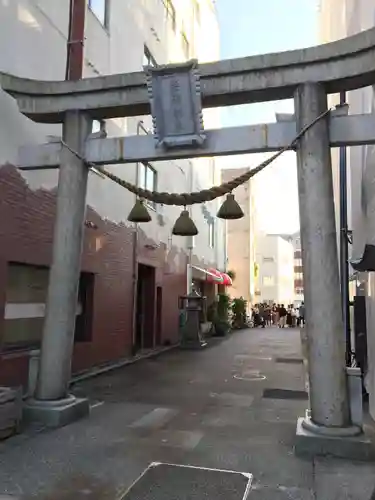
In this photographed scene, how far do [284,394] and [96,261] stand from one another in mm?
5161

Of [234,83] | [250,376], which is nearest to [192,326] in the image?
[250,376]

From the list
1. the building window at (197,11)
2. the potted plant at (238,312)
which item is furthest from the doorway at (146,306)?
the building window at (197,11)

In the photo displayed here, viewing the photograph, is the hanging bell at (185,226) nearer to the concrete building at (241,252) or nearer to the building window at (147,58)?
the building window at (147,58)

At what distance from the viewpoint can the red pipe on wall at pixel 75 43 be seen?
388 inches

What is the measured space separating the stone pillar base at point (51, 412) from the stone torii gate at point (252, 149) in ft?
0.05

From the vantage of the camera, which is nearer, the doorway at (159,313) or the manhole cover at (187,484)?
the manhole cover at (187,484)

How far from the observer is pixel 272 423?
6.59 m

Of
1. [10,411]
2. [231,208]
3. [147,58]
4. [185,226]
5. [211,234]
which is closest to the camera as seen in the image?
[10,411]

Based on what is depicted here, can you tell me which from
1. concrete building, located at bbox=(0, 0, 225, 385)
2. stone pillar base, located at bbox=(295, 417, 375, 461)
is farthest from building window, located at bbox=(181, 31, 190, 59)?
stone pillar base, located at bbox=(295, 417, 375, 461)

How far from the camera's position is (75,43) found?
9938 mm

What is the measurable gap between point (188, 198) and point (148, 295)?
933cm

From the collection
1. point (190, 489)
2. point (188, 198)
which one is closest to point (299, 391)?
point (188, 198)

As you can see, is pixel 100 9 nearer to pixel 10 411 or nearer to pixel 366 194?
pixel 366 194

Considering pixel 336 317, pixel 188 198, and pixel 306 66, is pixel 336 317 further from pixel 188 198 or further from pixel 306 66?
pixel 306 66
